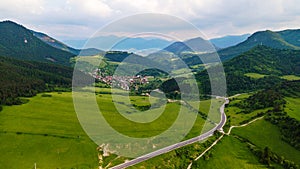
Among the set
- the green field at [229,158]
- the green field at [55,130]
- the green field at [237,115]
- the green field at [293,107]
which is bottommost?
the green field at [229,158]

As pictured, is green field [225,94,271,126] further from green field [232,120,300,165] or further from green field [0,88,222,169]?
green field [0,88,222,169]

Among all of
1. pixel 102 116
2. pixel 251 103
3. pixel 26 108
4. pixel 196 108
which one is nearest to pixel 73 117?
pixel 102 116

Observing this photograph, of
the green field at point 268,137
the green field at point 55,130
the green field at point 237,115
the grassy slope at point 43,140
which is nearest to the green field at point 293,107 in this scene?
the green field at point 237,115

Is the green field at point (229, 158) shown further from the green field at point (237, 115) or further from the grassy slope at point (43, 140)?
the grassy slope at point (43, 140)

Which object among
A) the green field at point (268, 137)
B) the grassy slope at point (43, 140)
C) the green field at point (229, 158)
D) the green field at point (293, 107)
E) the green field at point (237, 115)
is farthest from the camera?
the green field at point (237, 115)

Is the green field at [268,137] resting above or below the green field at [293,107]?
below

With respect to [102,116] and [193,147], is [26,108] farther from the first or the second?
[193,147]
